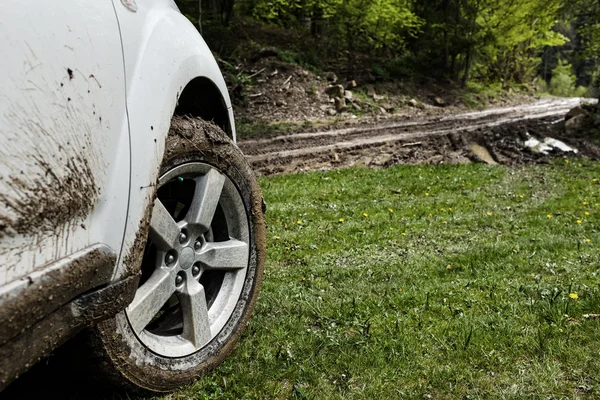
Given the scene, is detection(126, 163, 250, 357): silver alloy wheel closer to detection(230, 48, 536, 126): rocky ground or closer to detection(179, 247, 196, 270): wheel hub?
detection(179, 247, 196, 270): wheel hub

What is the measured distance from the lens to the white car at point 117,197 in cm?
128

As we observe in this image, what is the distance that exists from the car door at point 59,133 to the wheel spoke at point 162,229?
284 mm

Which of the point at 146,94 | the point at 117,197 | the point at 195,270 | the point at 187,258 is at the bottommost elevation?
the point at 195,270

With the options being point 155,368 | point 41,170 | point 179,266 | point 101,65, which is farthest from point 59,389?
point 101,65

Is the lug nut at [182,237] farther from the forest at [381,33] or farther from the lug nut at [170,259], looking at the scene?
the forest at [381,33]

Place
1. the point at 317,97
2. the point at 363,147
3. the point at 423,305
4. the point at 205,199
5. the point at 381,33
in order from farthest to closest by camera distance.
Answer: the point at 381,33
the point at 317,97
the point at 363,147
the point at 423,305
the point at 205,199

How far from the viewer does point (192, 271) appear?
2.27 m

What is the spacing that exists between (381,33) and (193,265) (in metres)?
25.8

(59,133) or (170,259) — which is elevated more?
(59,133)

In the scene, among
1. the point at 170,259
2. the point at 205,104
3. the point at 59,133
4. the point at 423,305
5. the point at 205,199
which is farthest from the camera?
the point at 423,305

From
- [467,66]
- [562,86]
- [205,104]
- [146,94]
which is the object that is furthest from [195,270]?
[562,86]

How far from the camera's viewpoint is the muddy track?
36.2ft

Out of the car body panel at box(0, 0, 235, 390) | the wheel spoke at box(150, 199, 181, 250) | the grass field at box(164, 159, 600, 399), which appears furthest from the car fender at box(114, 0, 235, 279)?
the grass field at box(164, 159, 600, 399)

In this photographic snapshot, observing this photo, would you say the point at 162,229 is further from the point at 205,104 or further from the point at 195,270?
the point at 205,104
